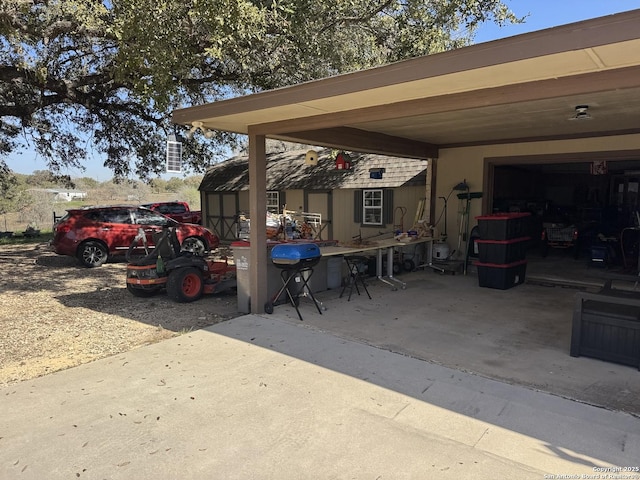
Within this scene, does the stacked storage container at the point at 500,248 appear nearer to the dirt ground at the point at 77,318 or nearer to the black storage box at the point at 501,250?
the black storage box at the point at 501,250

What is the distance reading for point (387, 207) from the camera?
11.8m

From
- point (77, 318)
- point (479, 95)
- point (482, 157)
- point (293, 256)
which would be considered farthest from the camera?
point (482, 157)

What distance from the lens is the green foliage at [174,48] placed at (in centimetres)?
665

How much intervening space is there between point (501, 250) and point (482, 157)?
252 centimetres

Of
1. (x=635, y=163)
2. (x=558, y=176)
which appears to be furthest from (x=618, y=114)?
(x=558, y=176)

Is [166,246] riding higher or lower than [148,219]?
lower

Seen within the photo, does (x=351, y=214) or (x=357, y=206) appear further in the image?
(x=351, y=214)

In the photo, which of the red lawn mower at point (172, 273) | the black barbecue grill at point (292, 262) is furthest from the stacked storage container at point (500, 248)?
the red lawn mower at point (172, 273)

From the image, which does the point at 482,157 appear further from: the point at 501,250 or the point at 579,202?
the point at 579,202

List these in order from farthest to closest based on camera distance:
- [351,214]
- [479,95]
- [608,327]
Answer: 1. [351,214]
2. [608,327]
3. [479,95]

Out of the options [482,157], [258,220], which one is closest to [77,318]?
[258,220]

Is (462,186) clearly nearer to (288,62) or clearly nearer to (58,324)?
(288,62)

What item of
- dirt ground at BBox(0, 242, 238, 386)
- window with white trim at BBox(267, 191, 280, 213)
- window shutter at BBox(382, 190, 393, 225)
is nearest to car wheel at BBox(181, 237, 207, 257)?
dirt ground at BBox(0, 242, 238, 386)

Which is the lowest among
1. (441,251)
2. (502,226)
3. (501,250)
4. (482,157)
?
(441,251)
